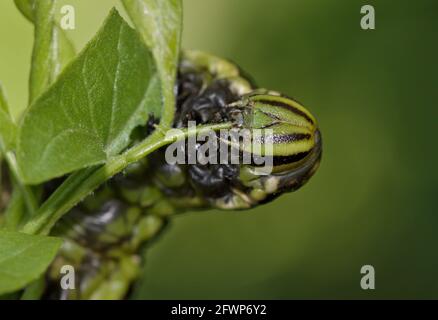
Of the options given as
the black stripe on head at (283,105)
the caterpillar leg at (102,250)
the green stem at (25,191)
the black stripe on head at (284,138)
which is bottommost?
the caterpillar leg at (102,250)

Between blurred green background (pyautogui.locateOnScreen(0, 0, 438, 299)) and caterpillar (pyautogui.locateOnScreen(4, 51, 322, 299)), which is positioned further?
blurred green background (pyautogui.locateOnScreen(0, 0, 438, 299))

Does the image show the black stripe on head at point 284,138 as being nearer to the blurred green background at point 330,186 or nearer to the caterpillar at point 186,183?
the caterpillar at point 186,183

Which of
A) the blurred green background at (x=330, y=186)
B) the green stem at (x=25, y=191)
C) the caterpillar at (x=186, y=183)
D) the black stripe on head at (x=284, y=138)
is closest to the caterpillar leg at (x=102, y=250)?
the caterpillar at (x=186, y=183)

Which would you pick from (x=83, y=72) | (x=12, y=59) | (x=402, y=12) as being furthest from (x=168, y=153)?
(x=402, y=12)

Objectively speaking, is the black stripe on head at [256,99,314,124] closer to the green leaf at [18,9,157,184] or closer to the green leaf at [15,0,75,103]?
the green leaf at [18,9,157,184]

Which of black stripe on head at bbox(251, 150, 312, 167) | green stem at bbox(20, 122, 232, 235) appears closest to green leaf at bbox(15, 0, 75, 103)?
green stem at bbox(20, 122, 232, 235)
